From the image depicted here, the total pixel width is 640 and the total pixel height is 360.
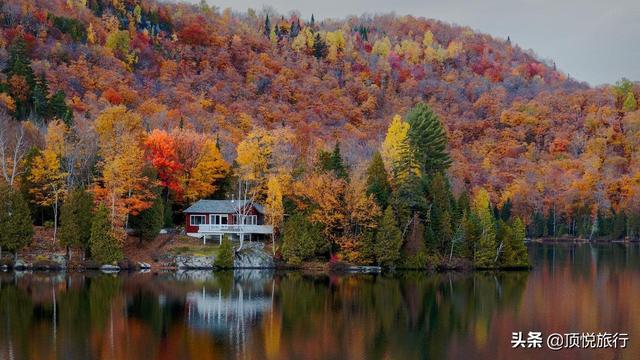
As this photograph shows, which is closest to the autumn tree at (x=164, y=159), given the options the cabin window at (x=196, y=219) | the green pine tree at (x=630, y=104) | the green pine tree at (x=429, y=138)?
the cabin window at (x=196, y=219)

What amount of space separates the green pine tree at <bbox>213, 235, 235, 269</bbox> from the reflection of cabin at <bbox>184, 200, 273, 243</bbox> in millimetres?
3209

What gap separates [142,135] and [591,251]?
55944 mm

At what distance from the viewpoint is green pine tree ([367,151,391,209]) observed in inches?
2319

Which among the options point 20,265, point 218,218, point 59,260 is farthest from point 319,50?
point 20,265

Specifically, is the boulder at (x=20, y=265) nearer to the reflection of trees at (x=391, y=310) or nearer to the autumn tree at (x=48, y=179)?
the autumn tree at (x=48, y=179)

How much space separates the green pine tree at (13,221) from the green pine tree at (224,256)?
13.4 metres

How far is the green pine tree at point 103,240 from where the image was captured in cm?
5369

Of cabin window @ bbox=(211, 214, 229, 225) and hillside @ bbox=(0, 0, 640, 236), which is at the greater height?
hillside @ bbox=(0, 0, 640, 236)

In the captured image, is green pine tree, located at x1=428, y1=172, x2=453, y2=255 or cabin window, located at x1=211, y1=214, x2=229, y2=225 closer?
green pine tree, located at x1=428, y1=172, x2=453, y2=255

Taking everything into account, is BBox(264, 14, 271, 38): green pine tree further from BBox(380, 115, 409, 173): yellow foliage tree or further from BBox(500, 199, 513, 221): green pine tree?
BBox(380, 115, 409, 173): yellow foliage tree

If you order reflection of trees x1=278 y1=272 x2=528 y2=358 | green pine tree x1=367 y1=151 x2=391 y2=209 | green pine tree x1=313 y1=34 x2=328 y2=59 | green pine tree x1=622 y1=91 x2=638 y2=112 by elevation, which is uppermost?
green pine tree x1=313 y1=34 x2=328 y2=59

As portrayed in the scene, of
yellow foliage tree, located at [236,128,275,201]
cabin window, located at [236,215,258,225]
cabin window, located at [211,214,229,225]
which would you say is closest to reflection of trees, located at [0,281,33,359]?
cabin window, located at [211,214,229,225]

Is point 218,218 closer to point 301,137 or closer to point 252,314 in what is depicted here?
point 252,314

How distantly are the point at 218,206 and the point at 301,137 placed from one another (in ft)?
121
